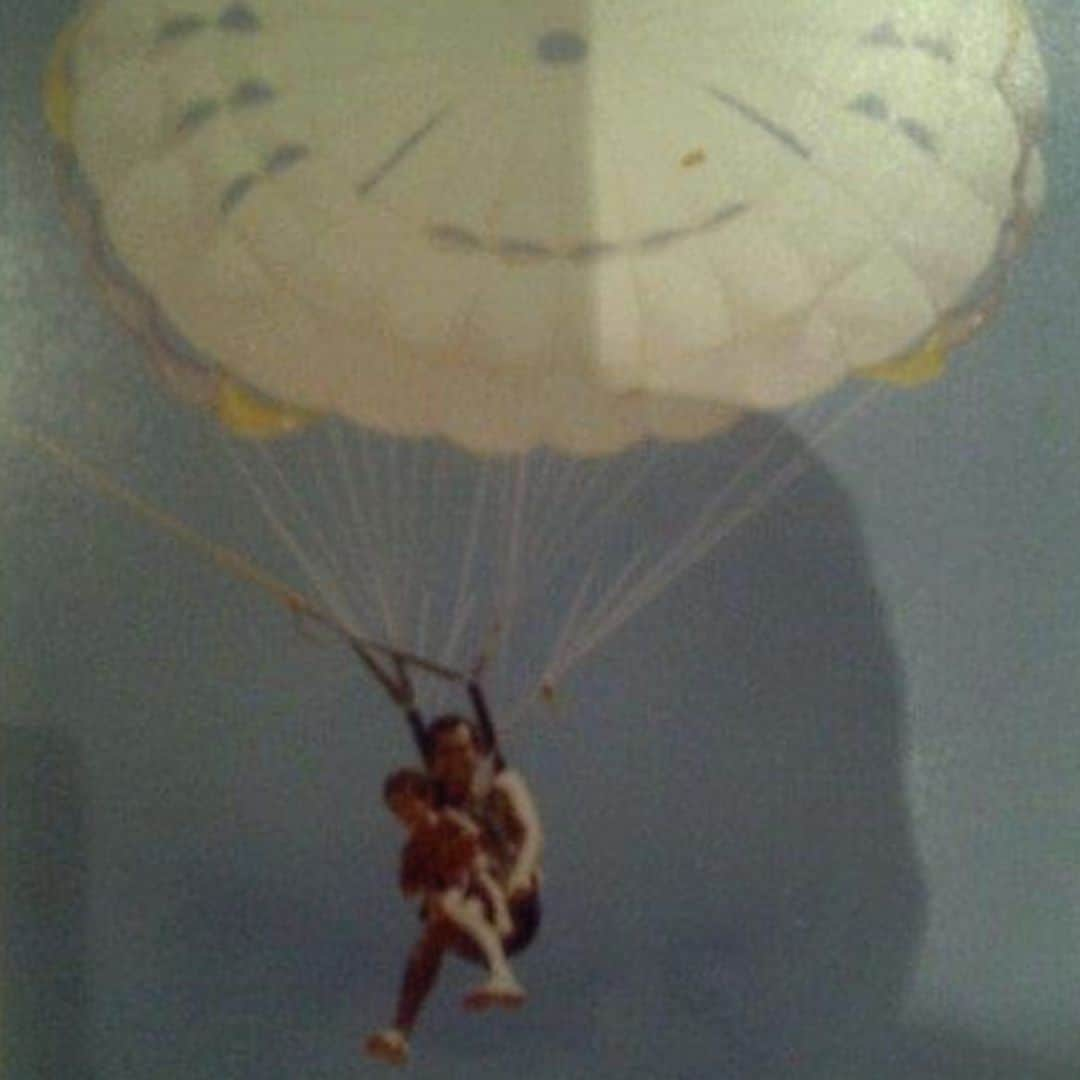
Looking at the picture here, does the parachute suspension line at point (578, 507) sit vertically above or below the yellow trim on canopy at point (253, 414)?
below

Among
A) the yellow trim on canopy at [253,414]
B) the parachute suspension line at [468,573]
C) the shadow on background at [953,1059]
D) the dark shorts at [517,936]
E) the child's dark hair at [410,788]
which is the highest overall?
the yellow trim on canopy at [253,414]

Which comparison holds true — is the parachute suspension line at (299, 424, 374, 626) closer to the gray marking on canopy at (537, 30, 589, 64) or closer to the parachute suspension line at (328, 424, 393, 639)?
the parachute suspension line at (328, 424, 393, 639)

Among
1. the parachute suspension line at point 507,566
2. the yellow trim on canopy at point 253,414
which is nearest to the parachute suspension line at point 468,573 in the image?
the parachute suspension line at point 507,566

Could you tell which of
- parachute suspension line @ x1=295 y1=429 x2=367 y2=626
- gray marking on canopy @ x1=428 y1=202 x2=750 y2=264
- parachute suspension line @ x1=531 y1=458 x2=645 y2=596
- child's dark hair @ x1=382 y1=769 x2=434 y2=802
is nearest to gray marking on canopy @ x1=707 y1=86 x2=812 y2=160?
gray marking on canopy @ x1=428 y1=202 x2=750 y2=264

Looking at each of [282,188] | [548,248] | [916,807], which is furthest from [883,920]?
[282,188]

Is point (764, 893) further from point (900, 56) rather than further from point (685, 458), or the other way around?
point (900, 56)

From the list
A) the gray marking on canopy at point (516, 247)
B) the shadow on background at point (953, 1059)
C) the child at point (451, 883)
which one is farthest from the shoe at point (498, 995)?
the gray marking on canopy at point (516, 247)

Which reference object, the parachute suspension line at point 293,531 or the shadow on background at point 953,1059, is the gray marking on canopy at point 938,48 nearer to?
the parachute suspension line at point 293,531
